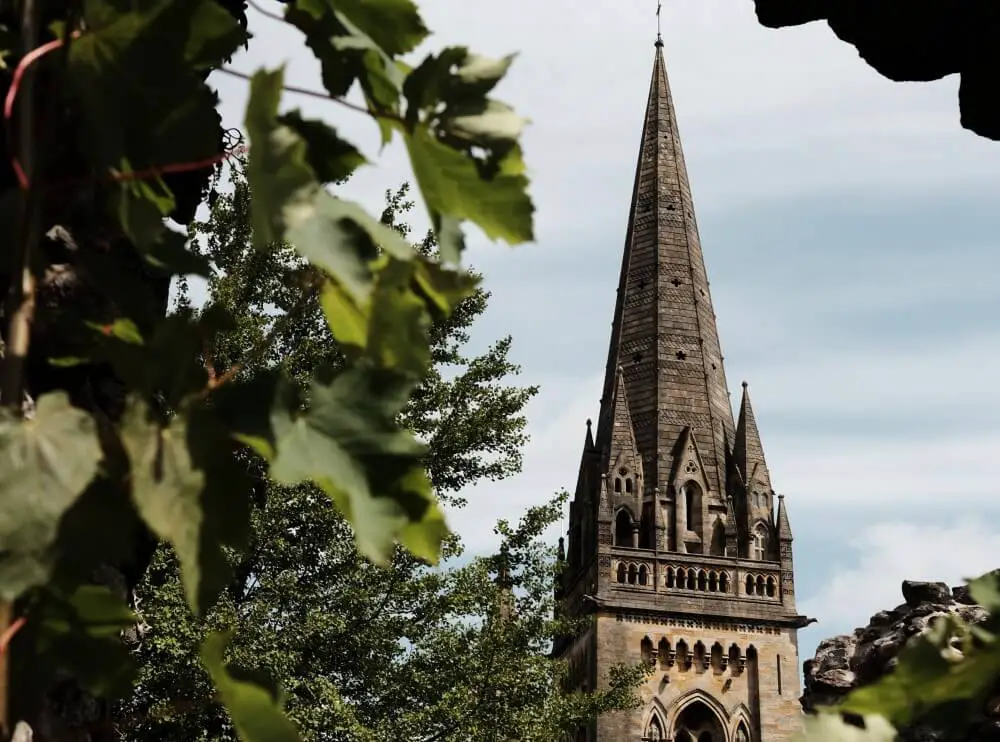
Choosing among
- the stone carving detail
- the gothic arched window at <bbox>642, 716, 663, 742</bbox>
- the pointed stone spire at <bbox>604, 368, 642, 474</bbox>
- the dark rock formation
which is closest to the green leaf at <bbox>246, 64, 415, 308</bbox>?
the dark rock formation

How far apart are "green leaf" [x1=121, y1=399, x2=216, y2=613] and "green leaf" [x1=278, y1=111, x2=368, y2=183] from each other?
11.7 inches

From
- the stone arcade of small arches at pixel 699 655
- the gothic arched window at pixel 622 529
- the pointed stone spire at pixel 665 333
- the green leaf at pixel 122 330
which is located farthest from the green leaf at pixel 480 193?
the pointed stone spire at pixel 665 333

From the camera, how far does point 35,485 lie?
762 millimetres

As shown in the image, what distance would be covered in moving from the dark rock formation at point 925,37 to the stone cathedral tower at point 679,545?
1480 inches

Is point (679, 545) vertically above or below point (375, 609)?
above

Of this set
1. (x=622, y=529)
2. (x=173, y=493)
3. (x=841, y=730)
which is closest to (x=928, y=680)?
(x=841, y=730)

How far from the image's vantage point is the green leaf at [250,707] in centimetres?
81

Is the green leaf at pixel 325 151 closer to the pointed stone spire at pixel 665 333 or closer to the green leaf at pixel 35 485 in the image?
the green leaf at pixel 35 485

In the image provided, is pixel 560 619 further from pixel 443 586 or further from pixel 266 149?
pixel 266 149

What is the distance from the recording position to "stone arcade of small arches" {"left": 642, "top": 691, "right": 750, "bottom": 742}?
40625 millimetres

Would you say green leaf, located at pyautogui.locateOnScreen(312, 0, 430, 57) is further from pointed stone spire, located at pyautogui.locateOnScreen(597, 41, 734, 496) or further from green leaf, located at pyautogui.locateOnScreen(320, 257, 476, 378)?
pointed stone spire, located at pyautogui.locateOnScreen(597, 41, 734, 496)

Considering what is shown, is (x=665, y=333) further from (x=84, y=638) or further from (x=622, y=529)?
(x=84, y=638)

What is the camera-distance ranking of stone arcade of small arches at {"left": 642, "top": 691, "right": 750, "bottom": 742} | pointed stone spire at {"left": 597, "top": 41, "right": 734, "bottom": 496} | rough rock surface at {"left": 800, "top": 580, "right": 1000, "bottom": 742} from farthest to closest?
pointed stone spire at {"left": 597, "top": 41, "right": 734, "bottom": 496} < stone arcade of small arches at {"left": 642, "top": 691, "right": 750, "bottom": 742} < rough rock surface at {"left": 800, "top": 580, "right": 1000, "bottom": 742}

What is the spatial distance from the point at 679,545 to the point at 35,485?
42802 mm
